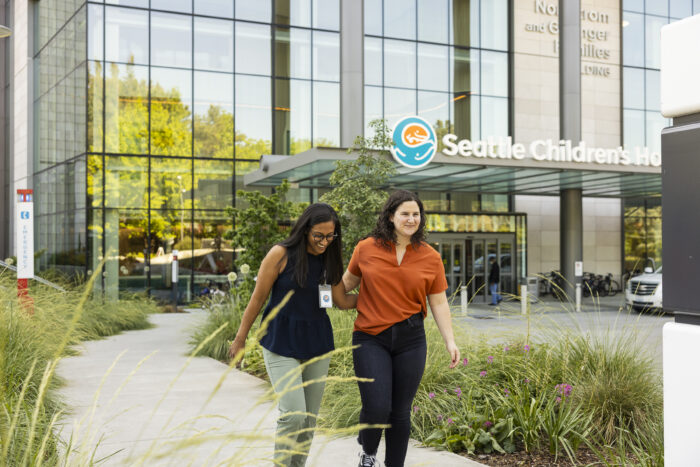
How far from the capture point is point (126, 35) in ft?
72.8

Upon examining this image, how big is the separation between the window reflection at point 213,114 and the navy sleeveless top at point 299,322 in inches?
780

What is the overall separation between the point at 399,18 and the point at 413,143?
10507 millimetres

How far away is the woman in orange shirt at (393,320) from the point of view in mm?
3988

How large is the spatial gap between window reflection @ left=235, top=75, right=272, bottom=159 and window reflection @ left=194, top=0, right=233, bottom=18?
7.53 feet

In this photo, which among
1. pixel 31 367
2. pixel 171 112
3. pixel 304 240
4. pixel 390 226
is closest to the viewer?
pixel 31 367

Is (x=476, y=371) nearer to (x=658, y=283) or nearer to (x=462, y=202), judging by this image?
(x=658, y=283)

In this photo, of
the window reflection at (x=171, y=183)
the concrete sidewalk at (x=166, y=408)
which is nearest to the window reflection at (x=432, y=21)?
the window reflection at (x=171, y=183)

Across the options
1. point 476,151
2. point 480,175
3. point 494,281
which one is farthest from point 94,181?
point 494,281

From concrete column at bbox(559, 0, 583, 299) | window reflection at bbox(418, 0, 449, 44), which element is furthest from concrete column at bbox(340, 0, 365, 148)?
concrete column at bbox(559, 0, 583, 299)

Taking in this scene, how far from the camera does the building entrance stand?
24.5m

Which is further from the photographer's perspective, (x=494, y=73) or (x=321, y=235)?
(x=494, y=73)

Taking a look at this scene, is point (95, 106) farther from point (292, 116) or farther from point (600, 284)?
point (600, 284)

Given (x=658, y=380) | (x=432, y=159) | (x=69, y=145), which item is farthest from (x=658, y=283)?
(x=69, y=145)

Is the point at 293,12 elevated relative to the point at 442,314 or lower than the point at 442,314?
elevated
